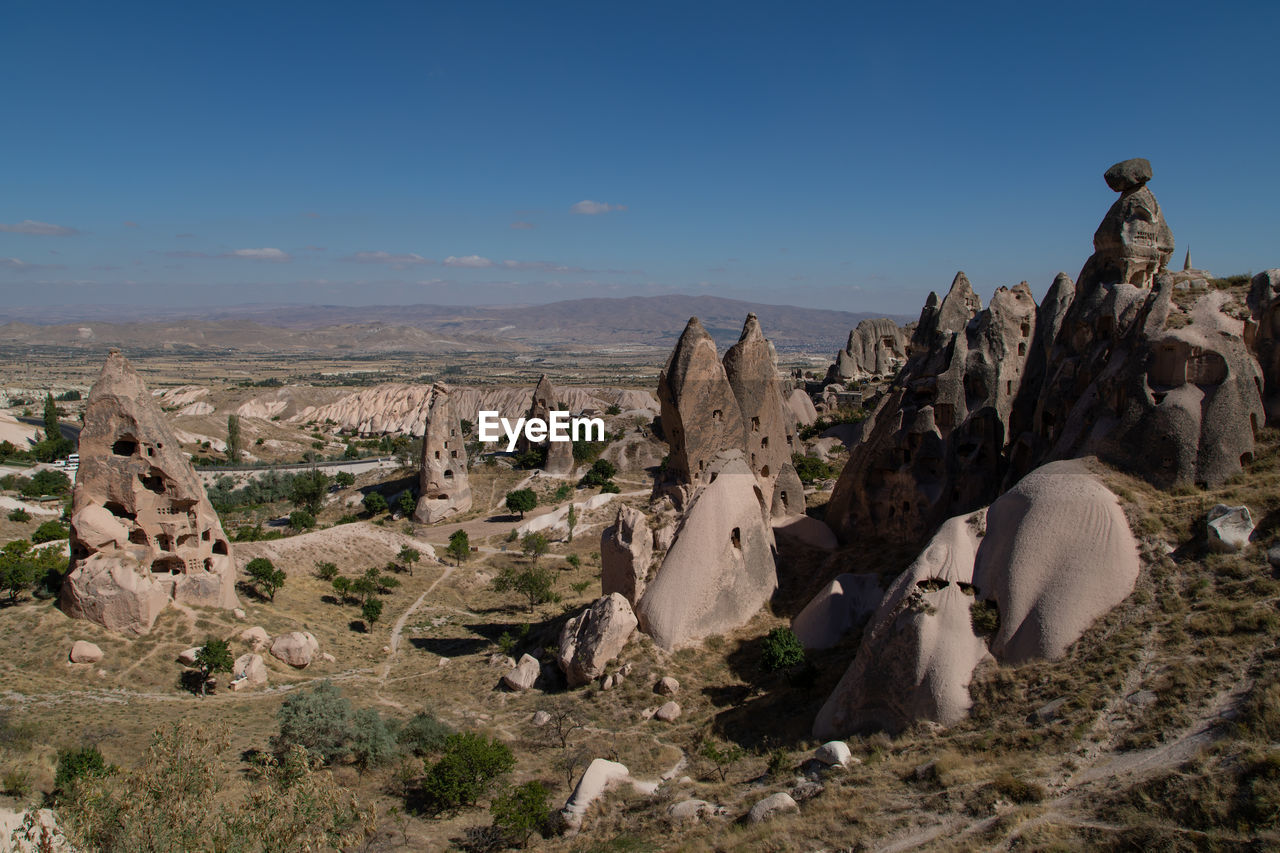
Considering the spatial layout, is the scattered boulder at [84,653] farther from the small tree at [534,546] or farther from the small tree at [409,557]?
the small tree at [534,546]

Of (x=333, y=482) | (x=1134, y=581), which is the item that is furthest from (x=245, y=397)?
(x=1134, y=581)

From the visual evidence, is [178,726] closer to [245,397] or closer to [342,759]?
[342,759]

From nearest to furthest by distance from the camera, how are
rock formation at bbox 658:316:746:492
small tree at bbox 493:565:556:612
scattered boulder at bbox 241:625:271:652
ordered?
scattered boulder at bbox 241:625:271:652, rock formation at bbox 658:316:746:492, small tree at bbox 493:565:556:612

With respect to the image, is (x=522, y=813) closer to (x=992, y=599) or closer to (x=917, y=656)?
(x=917, y=656)

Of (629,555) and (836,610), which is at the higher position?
(629,555)

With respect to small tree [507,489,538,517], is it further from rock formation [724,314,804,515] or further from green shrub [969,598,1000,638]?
green shrub [969,598,1000,638]

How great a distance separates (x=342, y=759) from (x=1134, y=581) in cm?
1839

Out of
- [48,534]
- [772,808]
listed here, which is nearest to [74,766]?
[772,808]

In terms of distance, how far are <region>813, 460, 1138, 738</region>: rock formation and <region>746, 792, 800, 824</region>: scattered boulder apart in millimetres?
3386

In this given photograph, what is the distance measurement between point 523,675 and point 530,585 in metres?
8.98

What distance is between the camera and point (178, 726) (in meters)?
10.4

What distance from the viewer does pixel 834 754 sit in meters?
14.4

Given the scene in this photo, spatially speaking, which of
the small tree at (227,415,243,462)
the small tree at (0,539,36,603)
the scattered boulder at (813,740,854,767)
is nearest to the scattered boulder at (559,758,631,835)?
the scattered boulder at (813,740,854,767)

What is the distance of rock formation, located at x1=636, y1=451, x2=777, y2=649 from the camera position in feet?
73.6
